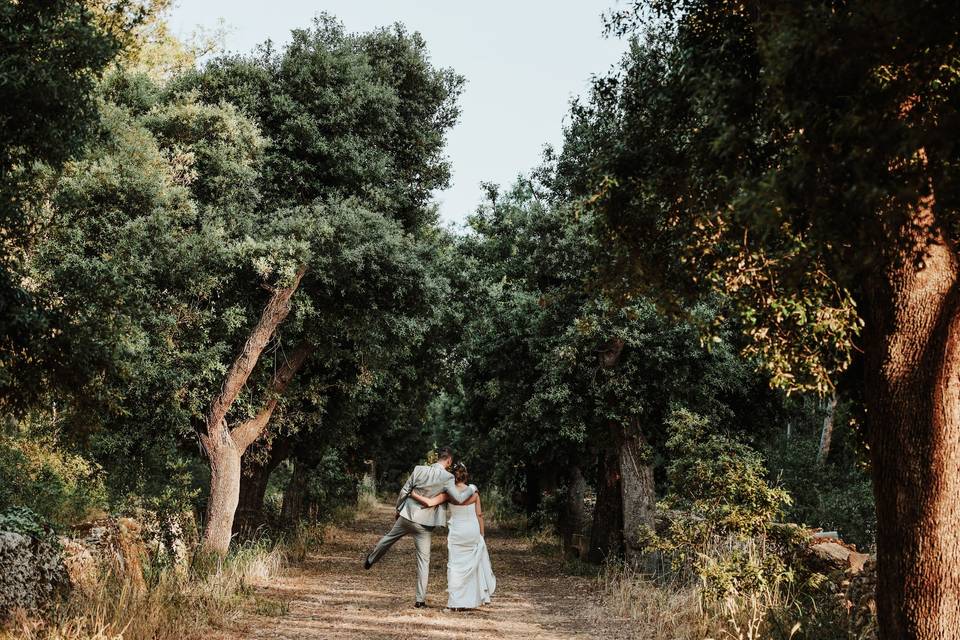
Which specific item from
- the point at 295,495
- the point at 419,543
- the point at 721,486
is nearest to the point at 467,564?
the point at 419,543

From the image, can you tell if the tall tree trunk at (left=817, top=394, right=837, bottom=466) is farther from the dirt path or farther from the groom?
the groom

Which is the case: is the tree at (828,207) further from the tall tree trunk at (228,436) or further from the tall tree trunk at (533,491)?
the tall tree trunk at (533,491)

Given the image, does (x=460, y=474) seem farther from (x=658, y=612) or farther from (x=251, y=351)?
(x=251, y=351)

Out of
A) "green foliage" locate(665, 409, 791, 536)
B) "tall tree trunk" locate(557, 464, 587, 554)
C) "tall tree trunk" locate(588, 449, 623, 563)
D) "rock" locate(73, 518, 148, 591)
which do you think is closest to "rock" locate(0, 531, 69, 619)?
"rock" locate(73, 518, 148, 591)

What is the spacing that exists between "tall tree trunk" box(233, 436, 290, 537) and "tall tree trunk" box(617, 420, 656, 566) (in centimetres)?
734

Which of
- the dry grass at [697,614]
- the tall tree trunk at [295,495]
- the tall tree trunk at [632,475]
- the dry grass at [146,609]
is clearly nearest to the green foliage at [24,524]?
the dry grass at [146,609]

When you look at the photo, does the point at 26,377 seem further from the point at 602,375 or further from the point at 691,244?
the point at 602,375

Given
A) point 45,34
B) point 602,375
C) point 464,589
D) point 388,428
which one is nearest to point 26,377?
point 45,34

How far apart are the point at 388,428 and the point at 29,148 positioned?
18023 mm

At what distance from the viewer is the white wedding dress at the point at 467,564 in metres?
12.0

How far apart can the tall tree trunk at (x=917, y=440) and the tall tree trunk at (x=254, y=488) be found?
13834 mm

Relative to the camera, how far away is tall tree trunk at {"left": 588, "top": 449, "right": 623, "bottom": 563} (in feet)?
59.9

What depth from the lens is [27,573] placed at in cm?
767

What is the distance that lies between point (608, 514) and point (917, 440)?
43.6ft
